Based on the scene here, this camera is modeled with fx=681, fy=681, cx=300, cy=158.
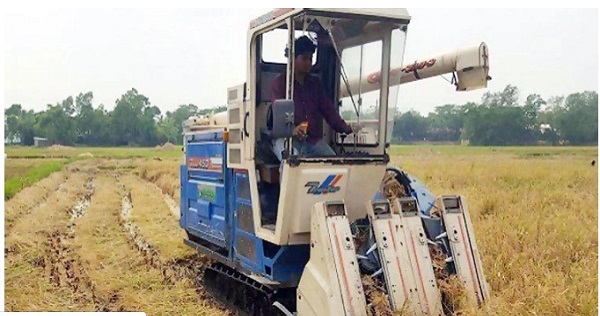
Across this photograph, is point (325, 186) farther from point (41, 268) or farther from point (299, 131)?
point (41, 268)

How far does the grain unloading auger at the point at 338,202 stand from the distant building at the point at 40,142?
28.4 m

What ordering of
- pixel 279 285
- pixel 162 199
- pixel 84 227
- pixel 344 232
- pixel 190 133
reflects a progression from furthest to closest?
pixel 162 199 → pixel 84 227 → pixel 190 133 → pixel 279 285 → pixel 344 232

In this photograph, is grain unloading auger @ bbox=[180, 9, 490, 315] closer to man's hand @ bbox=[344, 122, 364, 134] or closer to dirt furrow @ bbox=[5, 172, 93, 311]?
man's hand @ bbox=[344, 122, 364, 134]

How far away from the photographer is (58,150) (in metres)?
41.2

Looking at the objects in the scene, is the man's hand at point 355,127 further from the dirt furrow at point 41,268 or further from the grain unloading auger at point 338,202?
the dirt furrow at point 41,268

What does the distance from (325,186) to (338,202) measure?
303 millimetres

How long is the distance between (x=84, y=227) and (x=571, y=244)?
768 centimetres

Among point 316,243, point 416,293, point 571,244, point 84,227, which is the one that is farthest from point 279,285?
point 84,227

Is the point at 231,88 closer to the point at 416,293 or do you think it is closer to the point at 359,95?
the point at 359,95

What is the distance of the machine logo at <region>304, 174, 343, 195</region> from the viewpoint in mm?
5316

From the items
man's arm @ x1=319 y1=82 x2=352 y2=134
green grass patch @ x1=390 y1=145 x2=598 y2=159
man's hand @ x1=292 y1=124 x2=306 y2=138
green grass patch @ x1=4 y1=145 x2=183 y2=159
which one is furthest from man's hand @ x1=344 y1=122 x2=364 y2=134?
green grass patch @ x1=4 y1=145 x2=183 y2=159

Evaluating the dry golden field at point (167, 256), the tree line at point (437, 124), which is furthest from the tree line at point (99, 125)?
the dry golden field at point (167, 256)

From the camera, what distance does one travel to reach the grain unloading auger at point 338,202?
16.4 feet

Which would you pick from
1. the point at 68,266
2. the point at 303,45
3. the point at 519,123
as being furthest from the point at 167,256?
the point at 519,123
